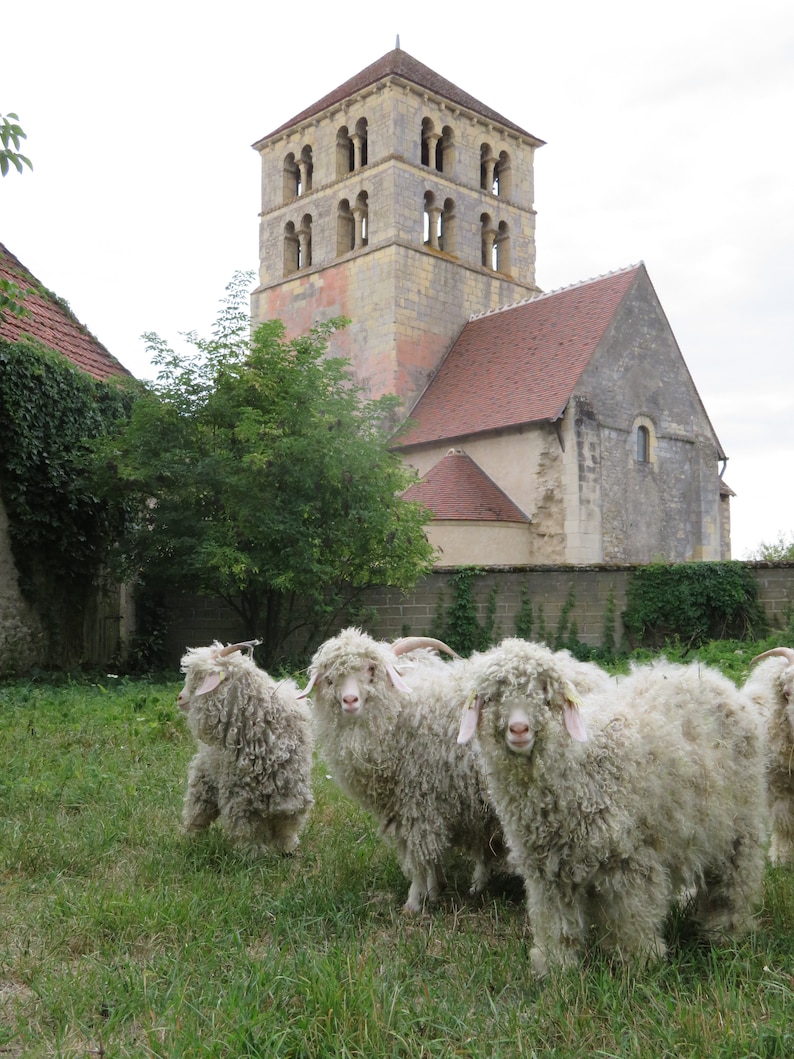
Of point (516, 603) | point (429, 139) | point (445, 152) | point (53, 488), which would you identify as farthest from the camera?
point (445, 152)

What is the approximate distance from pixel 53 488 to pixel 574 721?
11.8m

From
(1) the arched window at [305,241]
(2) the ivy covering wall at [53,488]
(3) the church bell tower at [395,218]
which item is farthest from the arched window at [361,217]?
(2) the ivy covering wall at [53,488]

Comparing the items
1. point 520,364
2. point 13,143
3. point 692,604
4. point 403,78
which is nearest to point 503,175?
point 403,78

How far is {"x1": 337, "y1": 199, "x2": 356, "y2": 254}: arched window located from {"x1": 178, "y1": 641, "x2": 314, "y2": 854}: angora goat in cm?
2959

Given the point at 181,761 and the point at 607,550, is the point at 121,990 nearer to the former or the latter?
the point at 181,761

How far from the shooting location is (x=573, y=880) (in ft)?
13.1

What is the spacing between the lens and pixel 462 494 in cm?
2483

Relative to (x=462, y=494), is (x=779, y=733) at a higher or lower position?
lower

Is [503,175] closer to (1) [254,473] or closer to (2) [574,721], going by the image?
(1) [254,473]

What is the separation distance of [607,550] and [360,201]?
1547 cm

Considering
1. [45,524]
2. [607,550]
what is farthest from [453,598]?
[607,550]

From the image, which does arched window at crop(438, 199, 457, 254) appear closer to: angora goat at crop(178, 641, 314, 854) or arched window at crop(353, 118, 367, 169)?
Answer: arched window at crop(353, 118, 367, 169)

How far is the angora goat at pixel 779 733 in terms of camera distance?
5.22m

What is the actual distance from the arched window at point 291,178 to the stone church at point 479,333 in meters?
0.08
